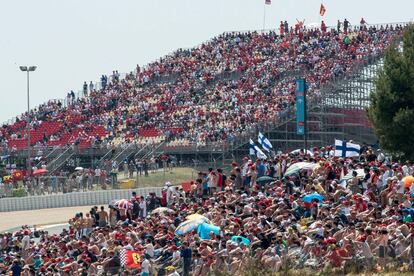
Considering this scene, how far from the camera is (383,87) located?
54625 millimetres

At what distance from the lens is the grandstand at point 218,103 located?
226 feet

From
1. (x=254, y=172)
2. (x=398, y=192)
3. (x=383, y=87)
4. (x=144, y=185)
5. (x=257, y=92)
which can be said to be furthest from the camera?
(x=257, y=92)

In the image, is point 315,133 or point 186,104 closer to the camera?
point 315,133

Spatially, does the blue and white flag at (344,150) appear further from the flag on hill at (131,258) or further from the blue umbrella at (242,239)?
the blue umbrella at (242,239)

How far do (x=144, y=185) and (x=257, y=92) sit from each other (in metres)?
9.59

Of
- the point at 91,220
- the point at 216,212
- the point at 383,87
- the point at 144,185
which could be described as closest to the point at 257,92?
the point at 144,185

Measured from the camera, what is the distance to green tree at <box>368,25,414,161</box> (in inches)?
2137

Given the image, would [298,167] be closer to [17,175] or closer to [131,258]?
[131,258]

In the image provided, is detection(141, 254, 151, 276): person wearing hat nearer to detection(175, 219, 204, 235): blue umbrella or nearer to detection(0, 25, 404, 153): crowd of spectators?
detection(175, 219, 204, 235): blue umbrella

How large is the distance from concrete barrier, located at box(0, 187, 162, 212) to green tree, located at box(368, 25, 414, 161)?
46.0ft

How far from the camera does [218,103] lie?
7531cm

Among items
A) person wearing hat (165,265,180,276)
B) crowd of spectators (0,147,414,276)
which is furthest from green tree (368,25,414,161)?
person wearing hat (165,265,180,276)

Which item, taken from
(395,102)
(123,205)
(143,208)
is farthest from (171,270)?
(395,102)

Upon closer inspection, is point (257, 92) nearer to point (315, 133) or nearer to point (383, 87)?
point (315, 133)
